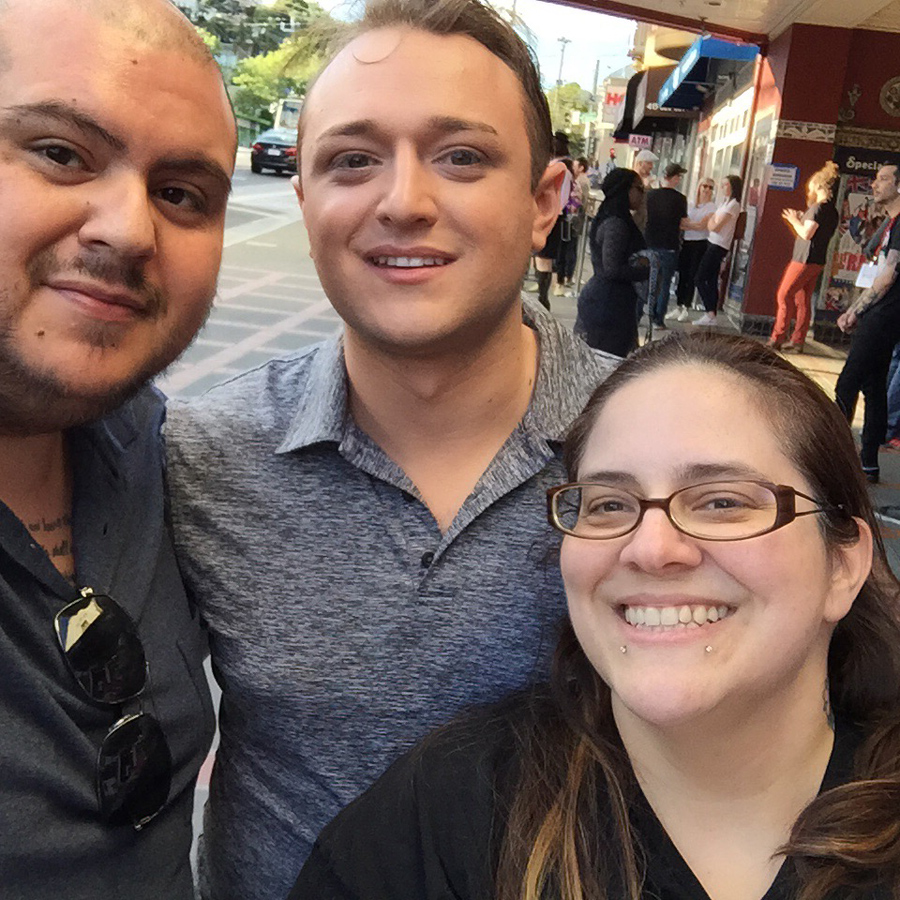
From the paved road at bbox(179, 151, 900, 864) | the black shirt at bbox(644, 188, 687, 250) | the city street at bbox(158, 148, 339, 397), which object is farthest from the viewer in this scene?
the black shirt at bbox(644, 188, 687, 250)

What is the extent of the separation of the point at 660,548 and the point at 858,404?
6941 millimetres

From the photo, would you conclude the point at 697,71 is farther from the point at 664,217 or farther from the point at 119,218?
the point at 119,218

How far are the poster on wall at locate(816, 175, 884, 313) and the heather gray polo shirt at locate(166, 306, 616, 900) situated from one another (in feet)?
32.7

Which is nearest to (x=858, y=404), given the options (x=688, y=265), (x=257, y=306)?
(x=688, y=265)

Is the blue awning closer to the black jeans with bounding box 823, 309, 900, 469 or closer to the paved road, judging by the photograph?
the paved road

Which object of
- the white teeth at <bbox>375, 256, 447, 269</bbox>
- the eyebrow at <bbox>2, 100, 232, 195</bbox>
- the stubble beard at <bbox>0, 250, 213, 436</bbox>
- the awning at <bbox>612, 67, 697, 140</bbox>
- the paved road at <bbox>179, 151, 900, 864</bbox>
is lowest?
A: the paved road at <bbox>179, 151, 900, 864</bbox>

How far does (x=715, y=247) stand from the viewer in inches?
433

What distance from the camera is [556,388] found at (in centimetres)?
166

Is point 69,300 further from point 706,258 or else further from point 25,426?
point 706,258

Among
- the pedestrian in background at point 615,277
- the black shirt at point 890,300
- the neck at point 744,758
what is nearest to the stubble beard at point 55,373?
the neck at point 744,758

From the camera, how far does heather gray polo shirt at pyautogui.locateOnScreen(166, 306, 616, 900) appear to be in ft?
4.84

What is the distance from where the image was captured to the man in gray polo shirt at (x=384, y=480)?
1.47 m

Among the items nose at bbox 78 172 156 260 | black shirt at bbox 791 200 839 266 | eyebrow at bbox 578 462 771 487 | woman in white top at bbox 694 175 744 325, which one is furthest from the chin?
woman in white top at bbox 694 175 744 325

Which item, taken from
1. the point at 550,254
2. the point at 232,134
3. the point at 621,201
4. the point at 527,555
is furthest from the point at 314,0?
the point at 550,254
